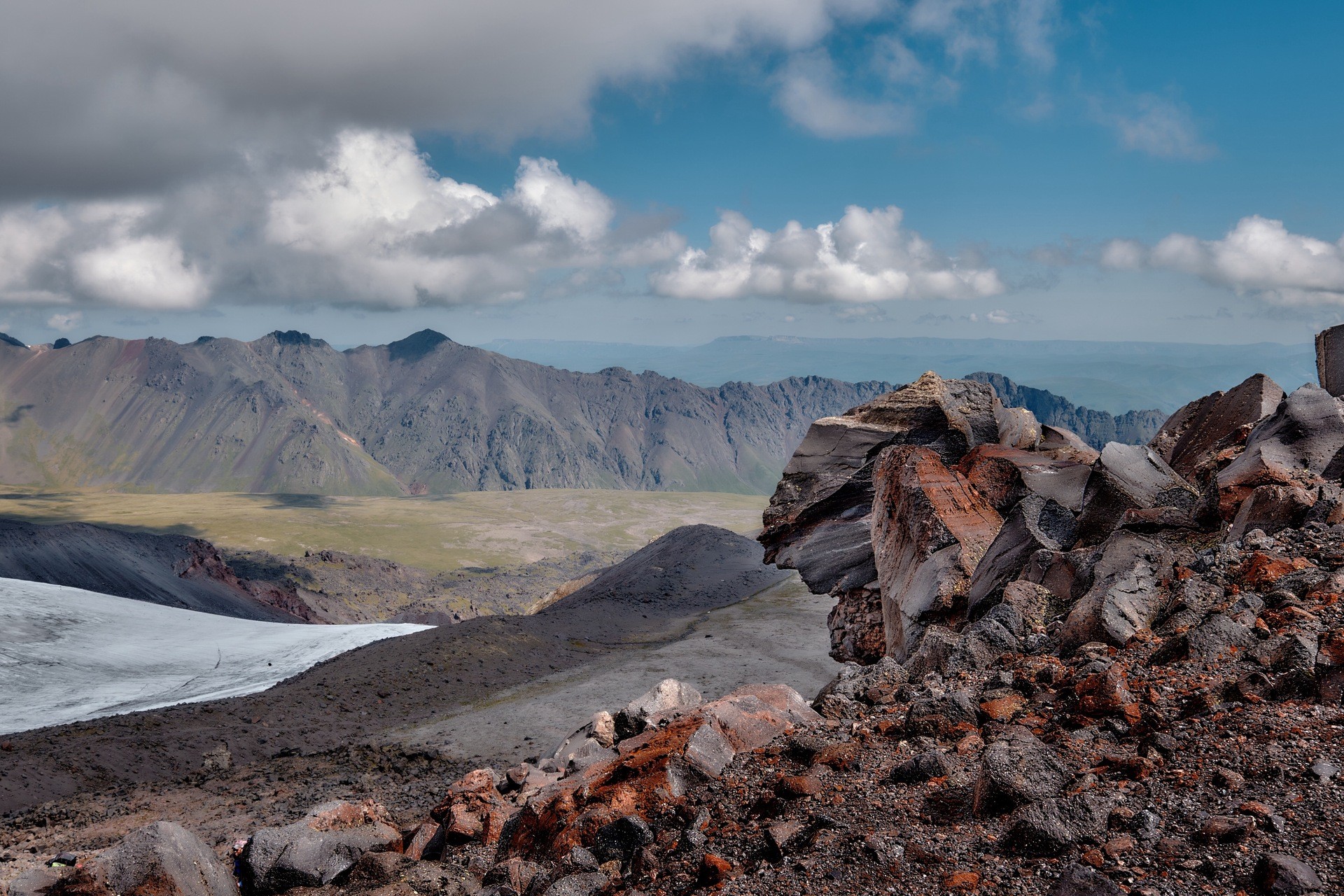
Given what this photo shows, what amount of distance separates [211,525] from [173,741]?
193019mm

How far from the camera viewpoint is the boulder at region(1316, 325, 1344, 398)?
20.6 metres

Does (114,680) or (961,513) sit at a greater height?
(961,513)

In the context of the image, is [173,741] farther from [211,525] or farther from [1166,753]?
[211,525]

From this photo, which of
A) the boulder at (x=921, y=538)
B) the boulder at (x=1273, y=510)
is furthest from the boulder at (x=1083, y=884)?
the boulder at (x=921, y=538)

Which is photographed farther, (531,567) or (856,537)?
(531,567)

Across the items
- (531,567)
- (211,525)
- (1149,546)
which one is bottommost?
(531,567)

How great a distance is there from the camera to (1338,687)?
26.8 ft

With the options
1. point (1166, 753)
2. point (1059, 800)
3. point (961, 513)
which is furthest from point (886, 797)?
point (961, 513)

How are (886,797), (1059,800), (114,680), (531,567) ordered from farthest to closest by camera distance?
(531,567), (114,680), (886,797), (1059,800)

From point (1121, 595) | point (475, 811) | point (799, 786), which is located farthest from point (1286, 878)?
point (475, 811)

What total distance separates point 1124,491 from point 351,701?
110 feet

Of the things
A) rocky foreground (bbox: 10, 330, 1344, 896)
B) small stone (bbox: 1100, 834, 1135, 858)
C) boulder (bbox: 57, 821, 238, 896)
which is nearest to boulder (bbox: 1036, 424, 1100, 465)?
rocky foreground (bbox: 10, 330, 1344, 896)

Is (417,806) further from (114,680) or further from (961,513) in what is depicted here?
(114,680)

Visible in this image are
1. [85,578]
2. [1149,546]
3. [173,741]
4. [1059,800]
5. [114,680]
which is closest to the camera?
[1059,800]
